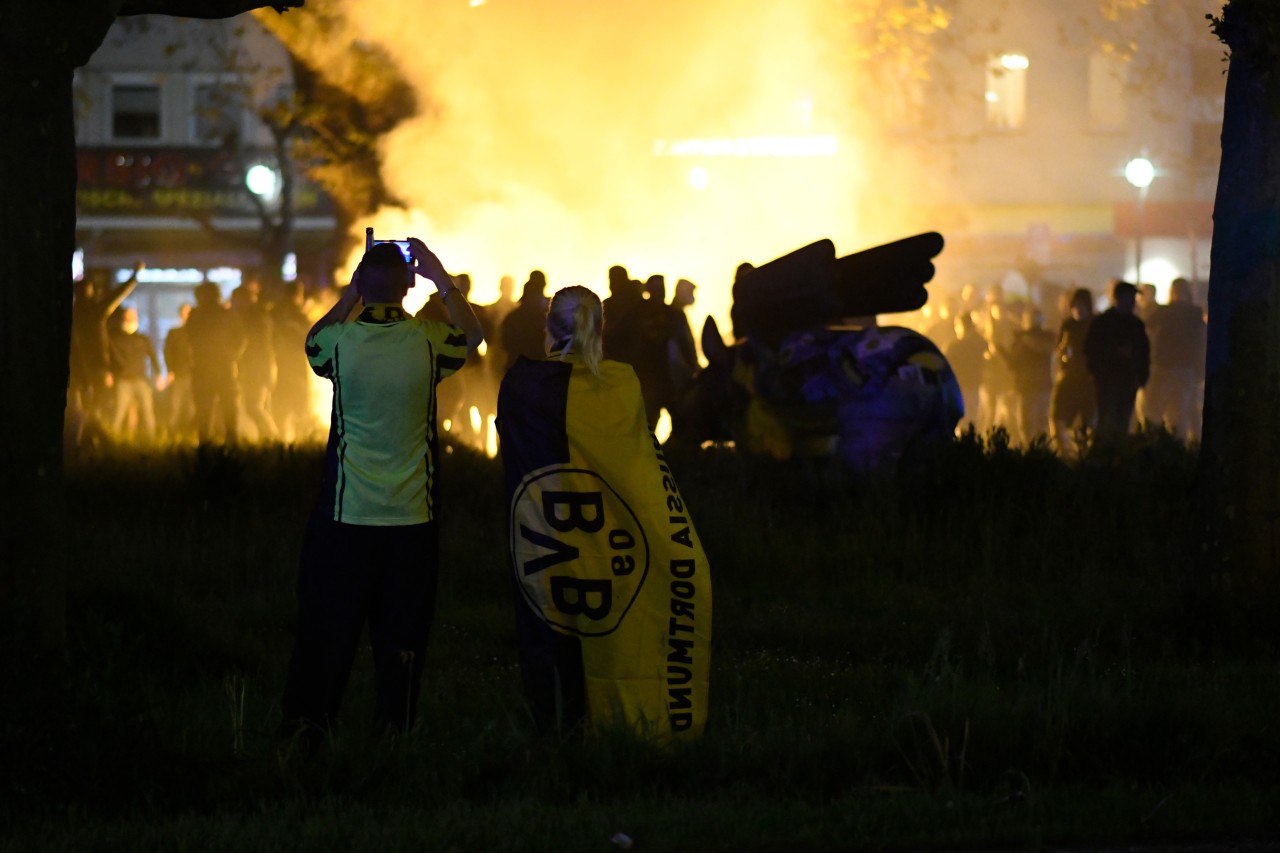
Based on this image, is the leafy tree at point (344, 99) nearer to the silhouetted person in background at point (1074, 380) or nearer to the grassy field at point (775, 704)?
the silhouetted person in background at point (1074, 380)

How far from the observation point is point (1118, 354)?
55.7 feet

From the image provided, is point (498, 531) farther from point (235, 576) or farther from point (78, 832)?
point (78, 832)

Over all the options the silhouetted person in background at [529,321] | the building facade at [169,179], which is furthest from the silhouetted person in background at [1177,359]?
the building facade at [169,179]

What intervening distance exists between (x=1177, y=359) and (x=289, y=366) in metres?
9.43

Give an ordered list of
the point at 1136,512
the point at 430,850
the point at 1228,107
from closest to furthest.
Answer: the point at 430,850 → the point at 1228,107 → the point at 1136,512

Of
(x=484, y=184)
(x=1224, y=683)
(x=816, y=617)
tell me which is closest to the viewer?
(x=1224, y=683)

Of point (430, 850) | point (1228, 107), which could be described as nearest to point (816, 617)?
point (1228, 107)

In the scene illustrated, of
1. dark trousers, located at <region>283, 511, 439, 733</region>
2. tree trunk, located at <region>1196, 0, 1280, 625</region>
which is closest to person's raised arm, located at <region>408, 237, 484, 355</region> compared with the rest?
dark trousers, located at <region>283, 511, 439, 733</region>

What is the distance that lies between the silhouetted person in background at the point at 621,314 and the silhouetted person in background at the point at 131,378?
593 cm

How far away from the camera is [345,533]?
5.66 metres

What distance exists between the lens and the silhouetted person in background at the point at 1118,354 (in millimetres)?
16922

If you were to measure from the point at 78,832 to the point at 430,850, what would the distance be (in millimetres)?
949

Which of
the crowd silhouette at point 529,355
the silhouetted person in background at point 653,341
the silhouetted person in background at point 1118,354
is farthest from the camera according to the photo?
the silhouetted person in background at point 1118,354

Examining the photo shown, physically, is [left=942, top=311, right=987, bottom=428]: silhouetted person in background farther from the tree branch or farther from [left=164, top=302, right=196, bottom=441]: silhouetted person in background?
the tree branch
